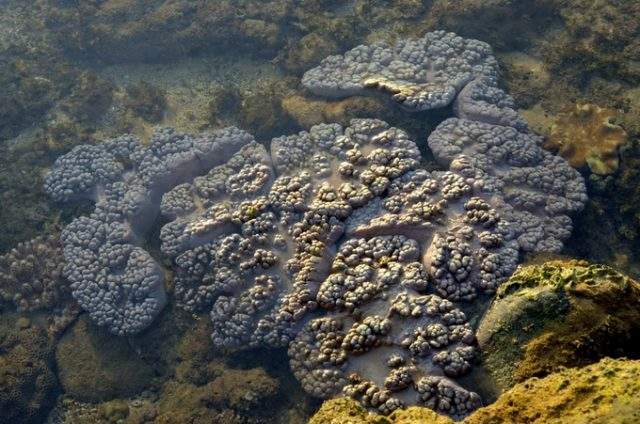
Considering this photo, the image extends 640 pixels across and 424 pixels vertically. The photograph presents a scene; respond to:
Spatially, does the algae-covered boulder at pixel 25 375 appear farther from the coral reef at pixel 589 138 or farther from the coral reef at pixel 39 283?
the coral reef at pixel 589 138

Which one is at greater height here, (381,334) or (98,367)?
(381,334)

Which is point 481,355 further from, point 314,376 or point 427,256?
point 314,376

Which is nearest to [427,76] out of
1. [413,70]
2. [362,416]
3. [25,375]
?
Answer: [413,70]

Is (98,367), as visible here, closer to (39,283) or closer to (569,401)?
(39,283)

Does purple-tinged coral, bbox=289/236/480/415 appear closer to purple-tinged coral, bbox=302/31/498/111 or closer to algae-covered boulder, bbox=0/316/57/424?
purple-tinged coral, bbox=302/31/498/111

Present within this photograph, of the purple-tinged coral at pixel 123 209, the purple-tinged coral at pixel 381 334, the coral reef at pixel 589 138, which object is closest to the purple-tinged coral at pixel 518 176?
the coral reef at pixel 589 138

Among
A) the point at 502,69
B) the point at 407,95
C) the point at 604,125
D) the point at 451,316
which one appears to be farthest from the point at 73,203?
the point at 604,125
